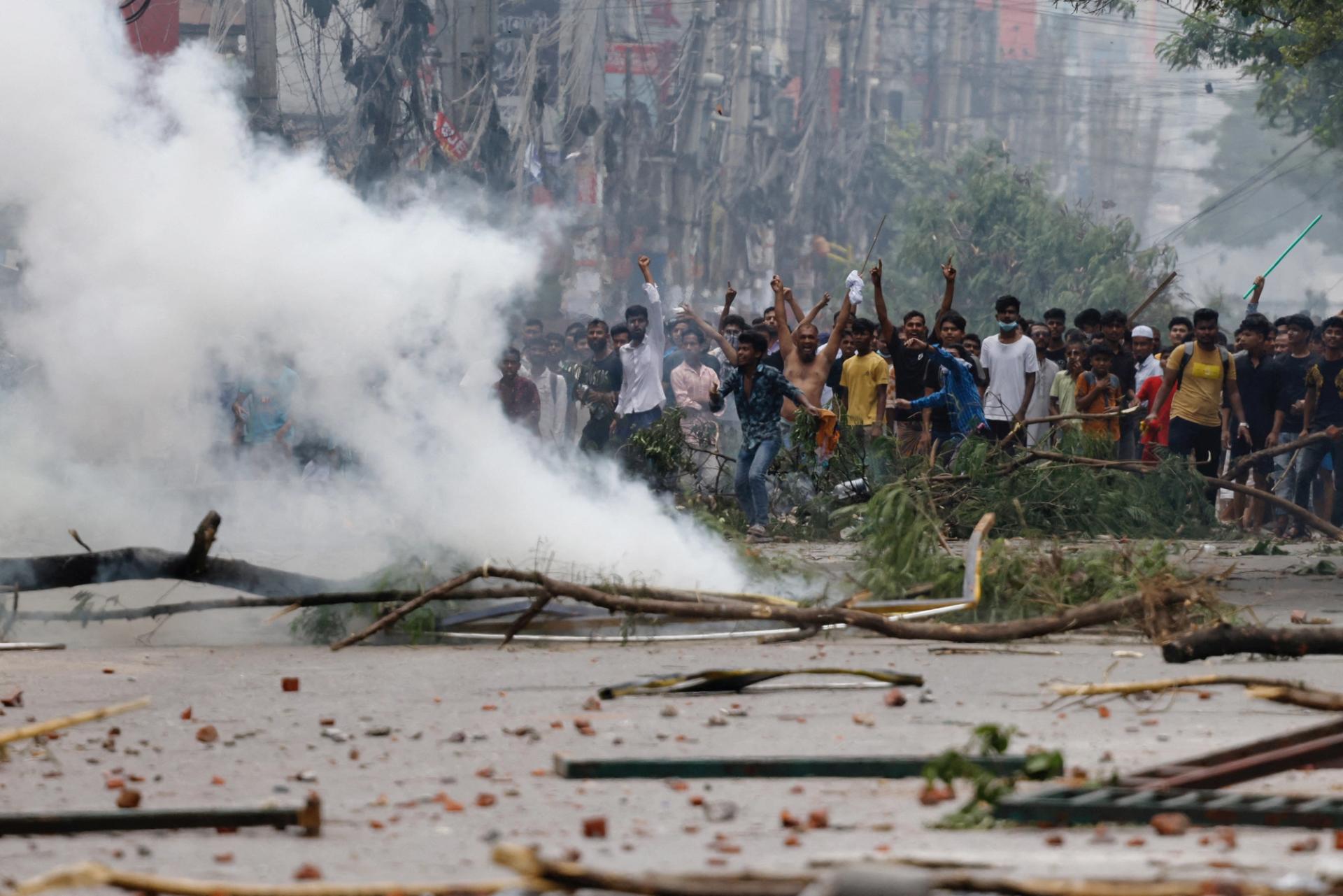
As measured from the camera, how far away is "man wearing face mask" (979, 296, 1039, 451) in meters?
12.9

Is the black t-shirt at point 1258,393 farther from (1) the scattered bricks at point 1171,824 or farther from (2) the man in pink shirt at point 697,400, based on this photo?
(1) the scattered bricks at point 1171,824

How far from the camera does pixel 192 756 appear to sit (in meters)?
5.24

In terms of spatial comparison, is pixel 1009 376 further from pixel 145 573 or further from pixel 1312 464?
pixel 145 573

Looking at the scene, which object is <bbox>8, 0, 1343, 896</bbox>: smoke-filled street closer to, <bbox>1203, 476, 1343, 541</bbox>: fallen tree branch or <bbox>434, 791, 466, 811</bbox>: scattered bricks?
<bbox>434, 791, 466, 811</bbox>: scattered bricks

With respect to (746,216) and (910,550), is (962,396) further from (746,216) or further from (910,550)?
(746,216)

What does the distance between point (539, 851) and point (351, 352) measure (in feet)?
22.3

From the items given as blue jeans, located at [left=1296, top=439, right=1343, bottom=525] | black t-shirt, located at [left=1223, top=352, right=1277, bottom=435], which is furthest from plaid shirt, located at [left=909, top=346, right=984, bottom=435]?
blue jeans, located at [left=1296, top=439, right=1343, bottom=525]

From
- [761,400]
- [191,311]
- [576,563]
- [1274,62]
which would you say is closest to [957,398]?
[761,400]

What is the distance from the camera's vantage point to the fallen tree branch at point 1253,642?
5.94 m

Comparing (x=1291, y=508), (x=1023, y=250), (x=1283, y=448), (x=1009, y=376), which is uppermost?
(x=1023, y=250)

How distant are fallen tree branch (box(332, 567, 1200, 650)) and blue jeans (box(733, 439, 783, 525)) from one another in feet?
14.5

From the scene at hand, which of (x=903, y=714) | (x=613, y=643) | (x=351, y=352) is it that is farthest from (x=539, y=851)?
(x=351, y=352)

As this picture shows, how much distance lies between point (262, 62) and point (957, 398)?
1009cm

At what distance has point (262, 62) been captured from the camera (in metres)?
19.2
